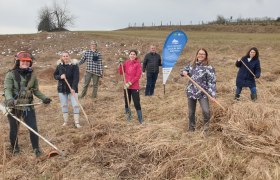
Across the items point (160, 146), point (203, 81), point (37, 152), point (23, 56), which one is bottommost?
point (37, 152)

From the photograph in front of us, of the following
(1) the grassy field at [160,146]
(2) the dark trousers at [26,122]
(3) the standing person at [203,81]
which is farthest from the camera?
(3) the standing person at [203,81]

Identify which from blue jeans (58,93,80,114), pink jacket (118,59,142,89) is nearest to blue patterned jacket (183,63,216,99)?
pink jacket (118,59,142,89)

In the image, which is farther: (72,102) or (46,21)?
(46,21)

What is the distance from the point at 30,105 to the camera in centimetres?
529

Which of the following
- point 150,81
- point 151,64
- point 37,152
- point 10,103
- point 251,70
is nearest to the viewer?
point 10,103

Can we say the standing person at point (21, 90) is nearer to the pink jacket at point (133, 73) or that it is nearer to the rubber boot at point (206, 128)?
the pink jacket at point (133, 73)

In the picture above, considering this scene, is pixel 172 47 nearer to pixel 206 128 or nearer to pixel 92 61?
pixel 92 61

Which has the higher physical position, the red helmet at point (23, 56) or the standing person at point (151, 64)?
the red helmet at point (23, 56)

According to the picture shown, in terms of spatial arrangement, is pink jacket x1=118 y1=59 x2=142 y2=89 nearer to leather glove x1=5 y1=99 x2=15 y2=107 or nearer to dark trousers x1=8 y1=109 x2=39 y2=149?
dark trousers x1=8 y1=109 x2=39 y2=149

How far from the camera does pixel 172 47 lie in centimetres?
965

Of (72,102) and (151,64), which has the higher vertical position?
(151,64)

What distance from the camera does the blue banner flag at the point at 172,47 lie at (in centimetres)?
958

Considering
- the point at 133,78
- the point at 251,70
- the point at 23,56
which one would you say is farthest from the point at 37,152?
the point at 251,70

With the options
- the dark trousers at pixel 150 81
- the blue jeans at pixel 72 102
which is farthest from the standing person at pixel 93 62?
the blue jeans at pixel 72 102
